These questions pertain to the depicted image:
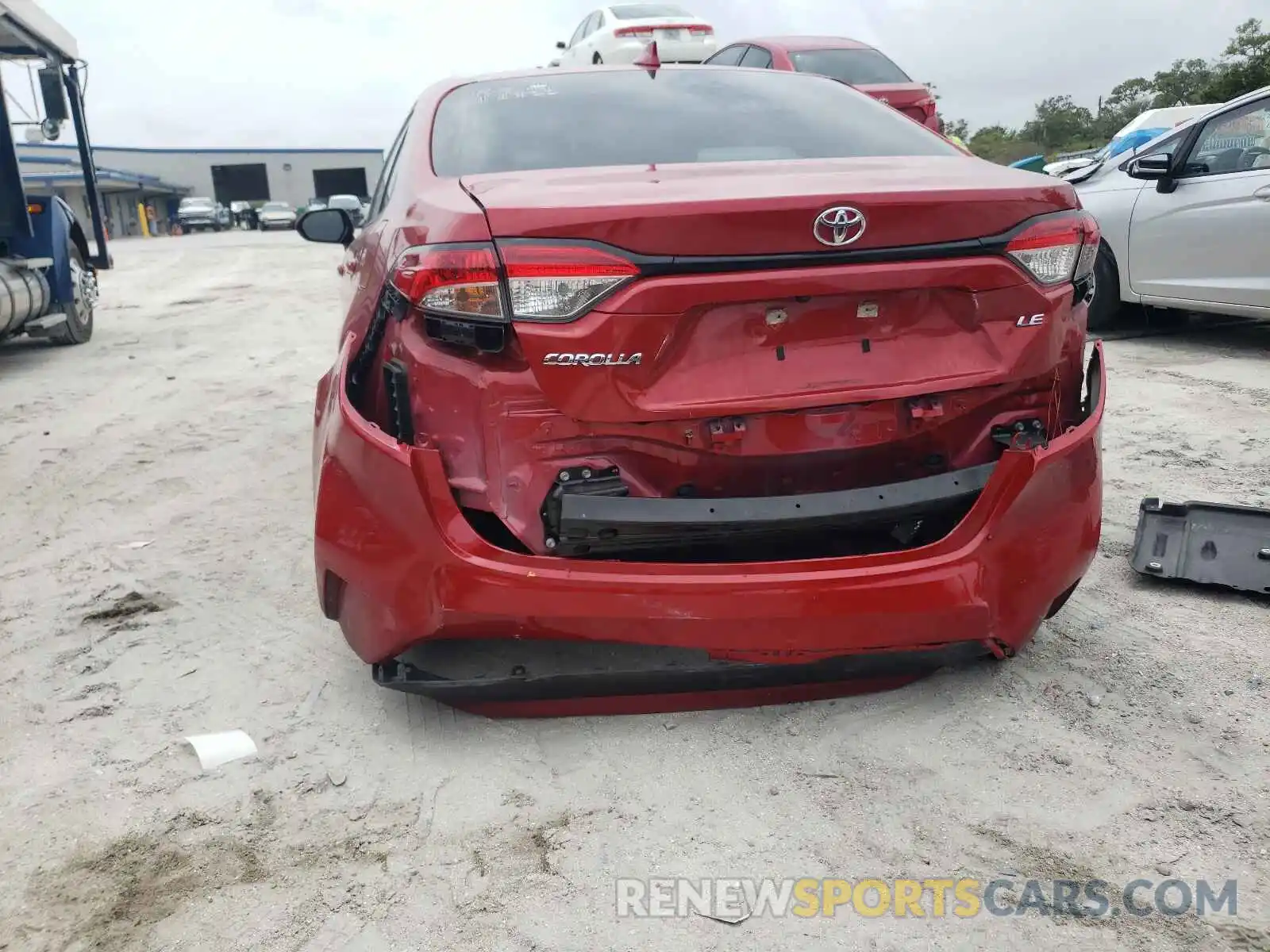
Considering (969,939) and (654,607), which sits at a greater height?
(654,607)

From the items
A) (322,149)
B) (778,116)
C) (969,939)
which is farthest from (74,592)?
(322,149)

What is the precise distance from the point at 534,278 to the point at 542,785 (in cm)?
111

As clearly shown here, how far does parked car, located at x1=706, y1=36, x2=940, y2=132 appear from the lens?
32.5 feet

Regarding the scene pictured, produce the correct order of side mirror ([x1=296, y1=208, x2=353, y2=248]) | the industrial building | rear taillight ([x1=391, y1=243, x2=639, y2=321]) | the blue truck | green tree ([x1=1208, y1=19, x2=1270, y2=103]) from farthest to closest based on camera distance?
the industrial building → green tree ([x1=1208, y1=19, x2=1270, y2=103]) → the blue truck → side mirror ([x1=296, y1=208, x2=353, y2=248]) → rear taillight ([x1=391, y1=243, x2=639, y2=321])

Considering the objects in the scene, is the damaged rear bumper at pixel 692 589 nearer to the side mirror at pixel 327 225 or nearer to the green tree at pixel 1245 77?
the side mirror at pixel 327 225

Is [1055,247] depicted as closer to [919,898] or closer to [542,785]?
[919,898]

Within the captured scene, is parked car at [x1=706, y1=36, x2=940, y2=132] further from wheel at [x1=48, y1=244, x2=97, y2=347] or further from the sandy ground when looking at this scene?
the sandy ground

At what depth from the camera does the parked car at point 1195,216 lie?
605 cm

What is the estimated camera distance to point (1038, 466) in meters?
2.23

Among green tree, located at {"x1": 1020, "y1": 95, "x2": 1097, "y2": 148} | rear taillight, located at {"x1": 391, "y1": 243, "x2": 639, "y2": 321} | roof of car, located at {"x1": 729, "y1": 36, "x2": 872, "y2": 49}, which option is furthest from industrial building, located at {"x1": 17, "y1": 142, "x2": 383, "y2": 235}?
rear taillight, located at {"x1": 391, "y1": 243, "x2": 639, "y2": 321}

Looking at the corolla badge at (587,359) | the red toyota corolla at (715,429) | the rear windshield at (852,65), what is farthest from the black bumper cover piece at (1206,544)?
the rear windshield at (852,65)

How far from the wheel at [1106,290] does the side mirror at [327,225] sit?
17.8 feet

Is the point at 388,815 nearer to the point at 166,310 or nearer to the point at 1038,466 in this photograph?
the point at 1038,466

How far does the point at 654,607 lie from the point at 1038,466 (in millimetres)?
900
